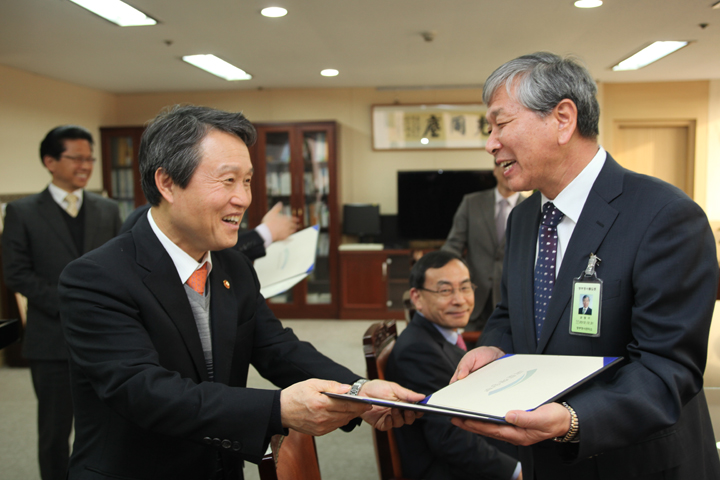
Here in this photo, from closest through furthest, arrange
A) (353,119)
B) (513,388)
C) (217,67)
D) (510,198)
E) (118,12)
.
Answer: (513,388)
(118,12)
(510,198)
(217,67)
(353,119)

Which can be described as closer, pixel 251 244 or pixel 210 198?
pixel 210 198

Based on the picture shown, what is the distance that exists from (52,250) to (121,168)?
4191 millimetres

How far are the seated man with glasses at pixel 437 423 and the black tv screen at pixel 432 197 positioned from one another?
4087 millimetres

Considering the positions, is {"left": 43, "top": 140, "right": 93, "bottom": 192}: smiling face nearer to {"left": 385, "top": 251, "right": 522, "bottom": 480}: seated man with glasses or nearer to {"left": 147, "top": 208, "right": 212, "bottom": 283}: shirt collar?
Result: {"left": 147, "top": 208, "right": 212, "bottom": 283}: shirt collar

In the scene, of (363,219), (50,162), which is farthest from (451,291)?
(363,219)

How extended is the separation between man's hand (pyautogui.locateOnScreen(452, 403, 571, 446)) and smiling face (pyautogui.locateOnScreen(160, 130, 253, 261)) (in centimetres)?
70

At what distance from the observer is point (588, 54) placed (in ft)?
15.8

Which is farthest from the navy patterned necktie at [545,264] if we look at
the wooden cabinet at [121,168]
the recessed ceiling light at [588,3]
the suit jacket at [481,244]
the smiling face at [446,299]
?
the wooden cabinet at [121,168]

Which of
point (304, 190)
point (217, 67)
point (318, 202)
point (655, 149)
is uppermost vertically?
point (217, 67)

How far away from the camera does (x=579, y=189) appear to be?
1.29 m

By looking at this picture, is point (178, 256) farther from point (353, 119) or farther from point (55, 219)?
point (353, 119)

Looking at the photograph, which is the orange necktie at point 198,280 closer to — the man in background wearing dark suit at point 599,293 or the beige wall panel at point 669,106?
the man in background wearing dark suit at point 599,293

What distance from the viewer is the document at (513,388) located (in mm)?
977

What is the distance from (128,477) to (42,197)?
2.01 meters
